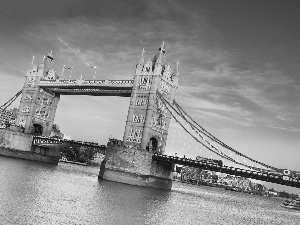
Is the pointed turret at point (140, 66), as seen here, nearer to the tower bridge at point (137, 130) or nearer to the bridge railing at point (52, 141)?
the tower bridge at point (137, 130)

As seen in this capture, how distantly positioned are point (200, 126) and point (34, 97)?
45.4 m

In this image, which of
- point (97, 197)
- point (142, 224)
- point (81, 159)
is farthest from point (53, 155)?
point (81, 159)

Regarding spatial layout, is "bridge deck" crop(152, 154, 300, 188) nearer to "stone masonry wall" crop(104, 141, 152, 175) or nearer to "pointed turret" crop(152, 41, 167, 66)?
"stone masonry wall" crop(104, 141, 152, 175)

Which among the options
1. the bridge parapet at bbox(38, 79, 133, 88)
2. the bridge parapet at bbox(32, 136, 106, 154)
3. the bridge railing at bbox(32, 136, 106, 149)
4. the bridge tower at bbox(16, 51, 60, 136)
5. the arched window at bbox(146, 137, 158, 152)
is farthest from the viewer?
the bridge tower at bbox(16, 51, 60, 136)

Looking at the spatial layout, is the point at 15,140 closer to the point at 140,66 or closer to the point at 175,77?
the point at 140,66

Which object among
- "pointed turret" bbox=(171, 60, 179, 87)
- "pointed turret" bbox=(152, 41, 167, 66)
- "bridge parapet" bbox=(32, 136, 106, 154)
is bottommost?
"bridge parapet" bbox=(32, 136, 106, 154)

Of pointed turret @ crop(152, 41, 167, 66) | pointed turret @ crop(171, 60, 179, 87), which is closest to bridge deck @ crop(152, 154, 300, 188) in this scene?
pointed turret @ crop(171, 60, 179, 87)

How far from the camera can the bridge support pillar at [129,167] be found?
60.3 meters

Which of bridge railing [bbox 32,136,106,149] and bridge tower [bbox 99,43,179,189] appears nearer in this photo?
bridge tower [bbox 99,43,179,189]

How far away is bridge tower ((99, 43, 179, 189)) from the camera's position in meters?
60.6

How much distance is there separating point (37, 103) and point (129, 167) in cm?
4142

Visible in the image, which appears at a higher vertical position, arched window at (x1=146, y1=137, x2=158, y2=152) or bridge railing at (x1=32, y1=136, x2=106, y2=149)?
arched window at (x1=146, y1=137, x2=158, y2=152)

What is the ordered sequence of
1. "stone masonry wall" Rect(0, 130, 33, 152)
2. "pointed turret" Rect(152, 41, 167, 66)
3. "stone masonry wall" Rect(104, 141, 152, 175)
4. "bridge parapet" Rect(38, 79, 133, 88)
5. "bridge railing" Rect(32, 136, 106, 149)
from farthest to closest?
"stone masonry wall" Rect(0, 130, 33, 152), "bridge railing" Rect(32, 136, 106, 149), "bridge parapet" Rect(38, 79, 133, 88), "pointed turret" Rect(152, 41, 167, 66), "stone masonry wall" Rect(104, 141, 152, 175)

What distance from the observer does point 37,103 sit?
90812 millimetres
